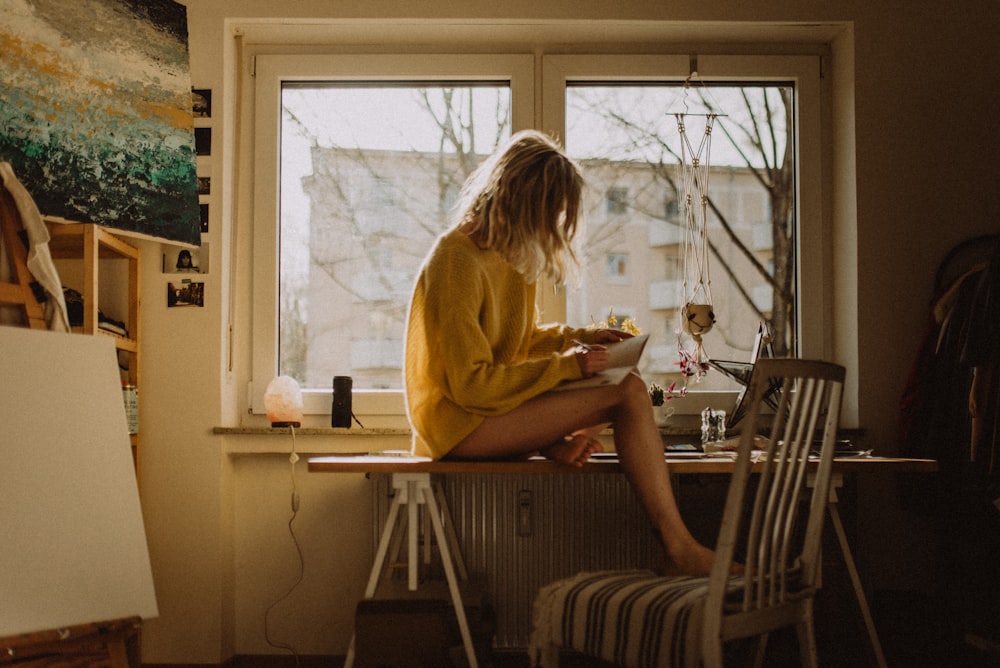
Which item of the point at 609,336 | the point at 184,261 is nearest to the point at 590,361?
the point at 609,336

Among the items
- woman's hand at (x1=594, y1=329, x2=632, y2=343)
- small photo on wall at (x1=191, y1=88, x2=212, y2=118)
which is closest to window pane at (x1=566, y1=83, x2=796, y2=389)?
woman's hand at (x1=594, y1=329, x2=632, y2=343)

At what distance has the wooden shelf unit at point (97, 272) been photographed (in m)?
2.27

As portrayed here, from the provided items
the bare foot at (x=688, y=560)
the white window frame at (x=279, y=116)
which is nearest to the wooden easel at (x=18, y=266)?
the white window frame at (x=279, y=116)

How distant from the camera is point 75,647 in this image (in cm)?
187

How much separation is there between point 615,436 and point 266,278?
141 centimetres

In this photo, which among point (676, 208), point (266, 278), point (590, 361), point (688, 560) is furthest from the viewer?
point (676, 208)

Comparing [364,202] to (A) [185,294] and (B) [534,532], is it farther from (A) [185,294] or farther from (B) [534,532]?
(B) [534,532]

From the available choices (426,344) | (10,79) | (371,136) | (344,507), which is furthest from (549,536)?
(10,79)

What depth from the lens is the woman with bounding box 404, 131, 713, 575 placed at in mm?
1893

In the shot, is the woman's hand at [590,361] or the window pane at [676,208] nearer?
the woman's hand at [590,361]

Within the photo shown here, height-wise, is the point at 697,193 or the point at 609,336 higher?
the point at 697,193

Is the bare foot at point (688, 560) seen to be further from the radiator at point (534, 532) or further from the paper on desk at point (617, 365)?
the radiator at point (534, 532)

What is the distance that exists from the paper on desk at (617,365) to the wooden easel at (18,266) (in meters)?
1.21

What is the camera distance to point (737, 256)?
2.94 metres
